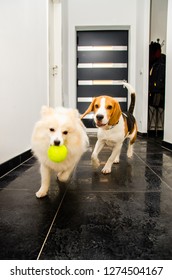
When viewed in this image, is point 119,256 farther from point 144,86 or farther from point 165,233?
point 144,86

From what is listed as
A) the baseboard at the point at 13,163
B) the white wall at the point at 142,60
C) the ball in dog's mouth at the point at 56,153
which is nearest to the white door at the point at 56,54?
the baseboard at the point at 13,163

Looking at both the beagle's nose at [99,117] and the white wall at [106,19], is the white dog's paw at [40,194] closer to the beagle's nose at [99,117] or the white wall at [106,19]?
the beagle's nose at [99,117]

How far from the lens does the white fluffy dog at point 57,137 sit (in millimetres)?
1514

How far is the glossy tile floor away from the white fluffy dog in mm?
191

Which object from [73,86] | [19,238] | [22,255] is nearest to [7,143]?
[19,238]

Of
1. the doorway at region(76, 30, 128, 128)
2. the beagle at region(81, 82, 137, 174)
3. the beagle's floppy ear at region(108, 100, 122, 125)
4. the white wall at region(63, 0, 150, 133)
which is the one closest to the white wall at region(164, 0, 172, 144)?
the beagle at region(81, 82, 137, 174)

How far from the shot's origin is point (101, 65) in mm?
6863

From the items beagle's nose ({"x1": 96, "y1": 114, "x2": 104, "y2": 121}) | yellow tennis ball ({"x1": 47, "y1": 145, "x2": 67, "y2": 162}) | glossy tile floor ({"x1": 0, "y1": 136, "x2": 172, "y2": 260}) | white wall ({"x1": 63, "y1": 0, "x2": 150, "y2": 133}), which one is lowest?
glossy tile floor ({"x1": 0, "y1": 136, "x2": 172, "y2": 260})

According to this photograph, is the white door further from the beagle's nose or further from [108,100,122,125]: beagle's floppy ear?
the beagle's nose

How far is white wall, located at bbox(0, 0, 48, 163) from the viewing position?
7.13 feet

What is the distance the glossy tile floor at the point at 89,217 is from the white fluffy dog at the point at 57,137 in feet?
0.63

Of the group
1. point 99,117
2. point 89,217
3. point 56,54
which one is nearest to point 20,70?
point 99,117

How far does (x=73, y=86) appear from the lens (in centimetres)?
667
